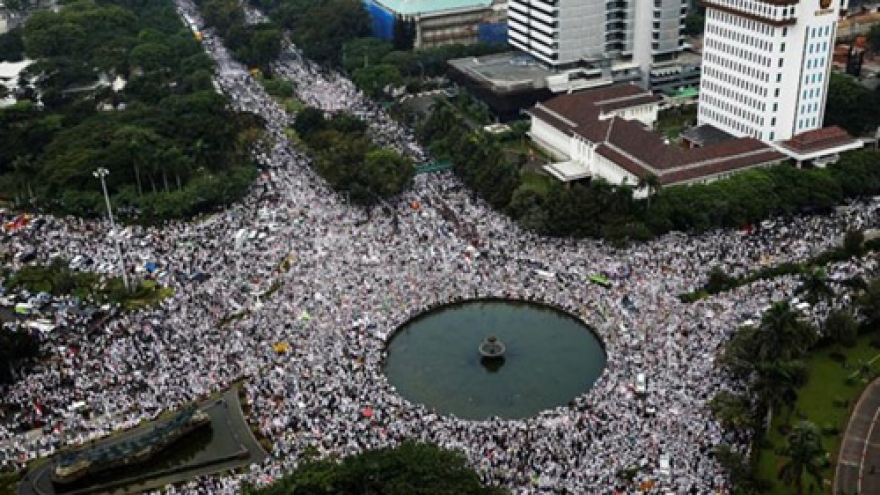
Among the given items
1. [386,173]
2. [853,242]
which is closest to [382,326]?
[386,173]

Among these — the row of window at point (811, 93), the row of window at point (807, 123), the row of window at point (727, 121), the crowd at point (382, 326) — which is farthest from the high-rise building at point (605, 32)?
the crowd at point (382, 326)

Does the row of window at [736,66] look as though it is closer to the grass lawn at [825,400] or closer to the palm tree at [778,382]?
the grass lawn at [825,400]

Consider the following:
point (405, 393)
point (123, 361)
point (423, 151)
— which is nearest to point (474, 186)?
point (423, 151)

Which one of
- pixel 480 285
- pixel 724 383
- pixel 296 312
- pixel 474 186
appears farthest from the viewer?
pixel 474 186

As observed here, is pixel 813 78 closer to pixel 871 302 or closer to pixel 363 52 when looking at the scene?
pixel 871 302

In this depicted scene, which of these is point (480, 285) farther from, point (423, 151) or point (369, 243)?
point (423, 151)

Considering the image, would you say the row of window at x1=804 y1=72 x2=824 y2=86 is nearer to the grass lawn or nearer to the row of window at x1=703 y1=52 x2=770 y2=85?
the row of window at x1=703 y1=52 x2=770 y2=85
